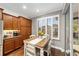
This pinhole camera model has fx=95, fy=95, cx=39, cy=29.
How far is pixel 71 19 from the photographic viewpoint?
192cm

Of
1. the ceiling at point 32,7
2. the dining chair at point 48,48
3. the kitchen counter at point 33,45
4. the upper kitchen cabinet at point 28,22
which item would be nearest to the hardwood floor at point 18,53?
the kitchen counter at point 33,45

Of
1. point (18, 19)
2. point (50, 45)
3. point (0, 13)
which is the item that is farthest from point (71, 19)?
point (0, 13)

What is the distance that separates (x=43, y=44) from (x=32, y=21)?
60cm

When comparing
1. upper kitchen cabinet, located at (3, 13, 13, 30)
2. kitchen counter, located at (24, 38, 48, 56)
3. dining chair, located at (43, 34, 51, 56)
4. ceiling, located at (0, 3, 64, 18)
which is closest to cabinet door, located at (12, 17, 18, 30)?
upper kitchen cabinet, located at (3, 13, 13, 30)

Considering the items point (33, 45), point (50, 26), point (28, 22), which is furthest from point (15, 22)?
point (50, 26)

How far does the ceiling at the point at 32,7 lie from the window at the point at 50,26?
0.17 meters

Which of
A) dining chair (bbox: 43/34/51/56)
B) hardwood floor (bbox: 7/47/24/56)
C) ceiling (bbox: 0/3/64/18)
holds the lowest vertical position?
hardwood floor (bbox: 7/47/24/56)

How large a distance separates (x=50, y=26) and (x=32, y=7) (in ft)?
2.00

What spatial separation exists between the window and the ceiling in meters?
0.17

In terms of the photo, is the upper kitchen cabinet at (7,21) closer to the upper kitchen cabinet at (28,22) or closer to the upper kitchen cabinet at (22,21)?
the upper kitchen cabinet at (22,21)

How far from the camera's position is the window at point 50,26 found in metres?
2.23

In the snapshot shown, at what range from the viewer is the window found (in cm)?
223

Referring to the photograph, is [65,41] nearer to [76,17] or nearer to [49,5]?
[76,17]

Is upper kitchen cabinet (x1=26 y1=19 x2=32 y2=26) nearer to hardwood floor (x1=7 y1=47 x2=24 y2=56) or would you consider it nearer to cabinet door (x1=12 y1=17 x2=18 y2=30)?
cabinet door (x1=12 y1=17 x2=18 y2=30)
